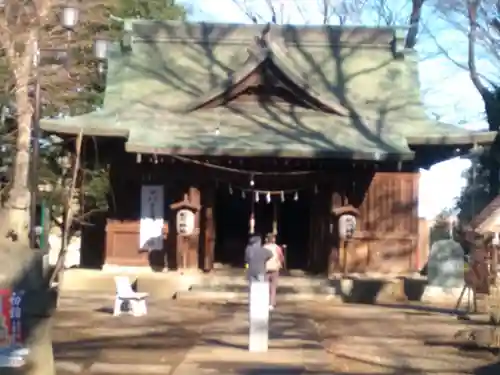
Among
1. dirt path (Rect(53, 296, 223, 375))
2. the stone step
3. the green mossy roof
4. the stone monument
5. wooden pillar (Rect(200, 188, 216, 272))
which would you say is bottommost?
dirt path (Rect(53, 296, 223, 375))

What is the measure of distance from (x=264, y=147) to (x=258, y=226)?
537 centimetres

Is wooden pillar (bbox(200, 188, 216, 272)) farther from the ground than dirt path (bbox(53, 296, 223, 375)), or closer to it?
farther from the ground

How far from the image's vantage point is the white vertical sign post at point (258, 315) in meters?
12.5

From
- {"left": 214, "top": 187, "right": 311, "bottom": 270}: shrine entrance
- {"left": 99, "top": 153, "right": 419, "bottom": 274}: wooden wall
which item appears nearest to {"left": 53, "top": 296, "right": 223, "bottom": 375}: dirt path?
{"left": 99, "top": 153, "right": 419, "bottom": 274}: wooden wall

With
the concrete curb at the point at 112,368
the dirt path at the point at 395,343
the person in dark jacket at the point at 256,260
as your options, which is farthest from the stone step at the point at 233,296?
the concrete curb at the point at 112,368

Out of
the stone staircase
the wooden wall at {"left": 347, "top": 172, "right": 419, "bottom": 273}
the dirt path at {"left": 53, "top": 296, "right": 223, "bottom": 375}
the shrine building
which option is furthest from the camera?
the wooden wall at {"left": 347, "top": 172, "right": 419, "bottom": 273}

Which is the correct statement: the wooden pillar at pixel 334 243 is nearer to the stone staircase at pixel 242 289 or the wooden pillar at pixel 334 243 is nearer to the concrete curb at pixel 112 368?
the stone staircase at pixel 242 289

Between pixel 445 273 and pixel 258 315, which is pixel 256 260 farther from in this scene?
pixel 445 273

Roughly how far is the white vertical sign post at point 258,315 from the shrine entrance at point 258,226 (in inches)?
580

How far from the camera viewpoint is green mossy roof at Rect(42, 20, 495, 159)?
23.2m

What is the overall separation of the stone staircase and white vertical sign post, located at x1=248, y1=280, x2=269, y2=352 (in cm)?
903

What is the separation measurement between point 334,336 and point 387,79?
43.9 feet

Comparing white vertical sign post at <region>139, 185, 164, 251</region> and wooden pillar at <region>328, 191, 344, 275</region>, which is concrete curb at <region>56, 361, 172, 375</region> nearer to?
white vertical sign post at <region>139, 185, 164, 251</region>

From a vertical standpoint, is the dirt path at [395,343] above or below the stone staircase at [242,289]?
below
